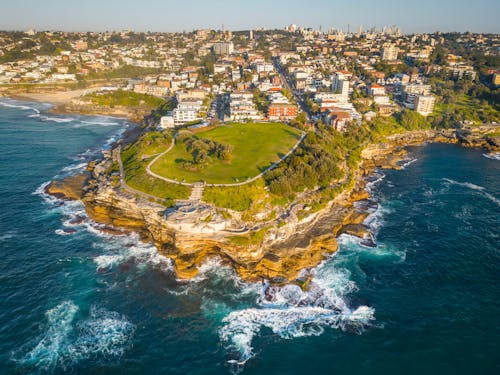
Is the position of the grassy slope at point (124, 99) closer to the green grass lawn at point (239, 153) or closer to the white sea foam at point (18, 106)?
the white sea foam at point (18, 106)

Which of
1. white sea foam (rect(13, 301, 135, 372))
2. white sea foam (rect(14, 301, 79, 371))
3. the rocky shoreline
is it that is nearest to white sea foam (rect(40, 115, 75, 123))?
the rocky shoreline

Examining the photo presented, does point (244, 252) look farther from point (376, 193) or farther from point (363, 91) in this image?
point (363, 91)

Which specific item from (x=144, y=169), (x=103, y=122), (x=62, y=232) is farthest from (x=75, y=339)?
(x=103, y=122)

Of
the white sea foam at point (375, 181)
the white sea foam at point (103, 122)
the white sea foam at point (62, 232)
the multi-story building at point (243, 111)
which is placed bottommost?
the white sea foam at point (62, 232)

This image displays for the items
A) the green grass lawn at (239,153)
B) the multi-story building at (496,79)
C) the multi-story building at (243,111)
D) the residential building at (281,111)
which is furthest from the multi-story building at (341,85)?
the multi-story building at (496,79)

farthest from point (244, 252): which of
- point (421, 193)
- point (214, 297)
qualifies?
A: point (421, 193)

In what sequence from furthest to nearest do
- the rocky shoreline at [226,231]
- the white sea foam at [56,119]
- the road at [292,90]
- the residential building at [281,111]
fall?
the white sea foam at [56,119]
the road at [292,90]
the residential building at [281,111]
the rocky shoreline at [226,231]
